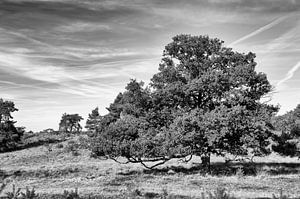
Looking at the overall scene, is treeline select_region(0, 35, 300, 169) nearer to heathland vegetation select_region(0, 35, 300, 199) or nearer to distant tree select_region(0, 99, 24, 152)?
heathland vegetation select_region(0, 35, 300, 199)

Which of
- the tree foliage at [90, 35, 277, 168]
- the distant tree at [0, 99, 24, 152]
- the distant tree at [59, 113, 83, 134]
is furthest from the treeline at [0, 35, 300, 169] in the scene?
the distant tree at [59, 113, 83, 134]

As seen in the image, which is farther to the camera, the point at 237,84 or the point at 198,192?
the point at 237,84

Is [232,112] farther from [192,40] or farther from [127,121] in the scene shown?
[127,121]

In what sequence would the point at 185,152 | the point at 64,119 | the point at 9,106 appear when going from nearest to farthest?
the point at 185,152
the point at 9,106
the point at 64,119

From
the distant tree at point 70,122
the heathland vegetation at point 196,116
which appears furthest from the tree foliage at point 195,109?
the distant tree at point 70,122

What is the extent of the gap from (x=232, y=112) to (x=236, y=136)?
3159 mm

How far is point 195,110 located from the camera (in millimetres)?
22891

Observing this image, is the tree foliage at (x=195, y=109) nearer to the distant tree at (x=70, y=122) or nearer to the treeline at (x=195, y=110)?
the treeline at (x=195, y=110)

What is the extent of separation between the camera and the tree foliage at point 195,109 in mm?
22172

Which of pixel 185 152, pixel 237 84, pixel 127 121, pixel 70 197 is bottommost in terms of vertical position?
pixel 70 197

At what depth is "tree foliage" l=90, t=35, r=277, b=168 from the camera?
72.7 feet

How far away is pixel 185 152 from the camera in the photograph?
2286 centimetres

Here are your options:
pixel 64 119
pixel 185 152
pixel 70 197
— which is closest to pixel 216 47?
pixel 185 152

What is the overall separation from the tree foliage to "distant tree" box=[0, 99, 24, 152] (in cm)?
3591
